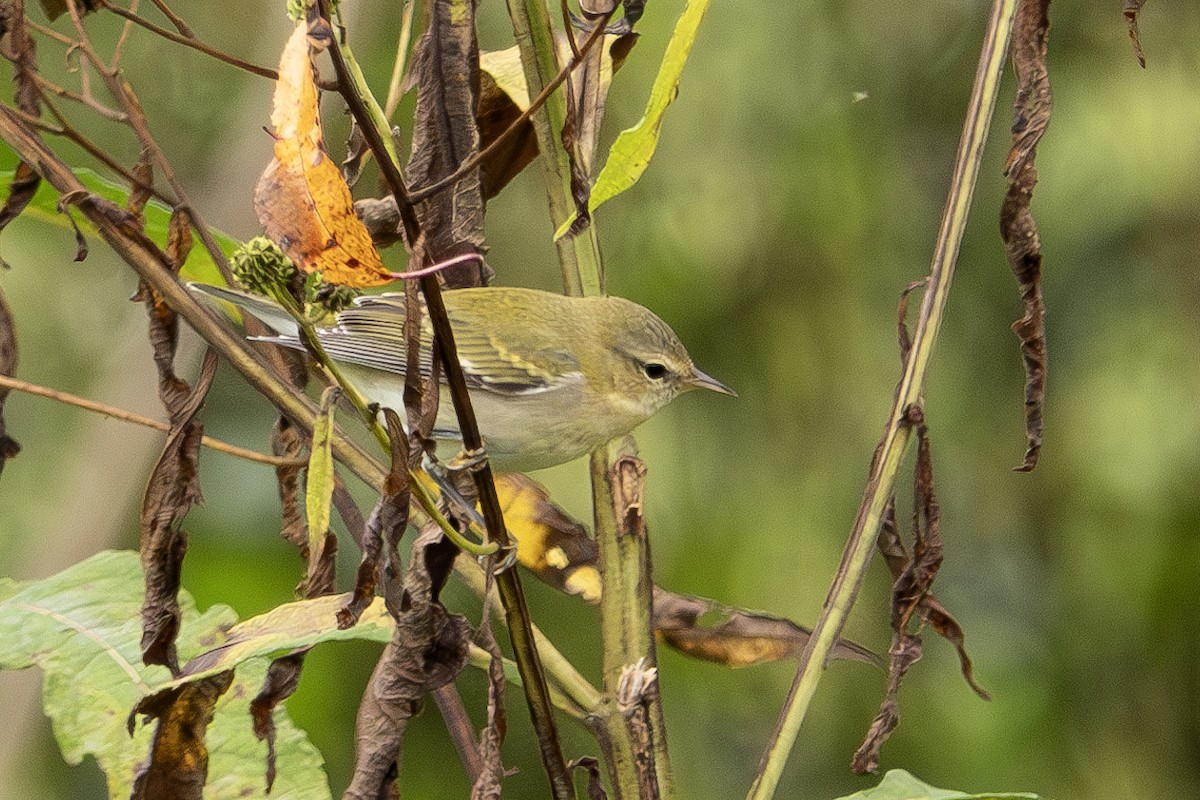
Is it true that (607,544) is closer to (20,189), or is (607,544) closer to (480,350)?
(20,189)

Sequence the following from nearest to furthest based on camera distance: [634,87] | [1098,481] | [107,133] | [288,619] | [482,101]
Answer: [288,619] → [482,101] → [1098,481] → [634,87] → [107,133]

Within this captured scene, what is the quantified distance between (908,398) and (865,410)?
6.72 ft

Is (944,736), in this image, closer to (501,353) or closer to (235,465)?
(501,353)

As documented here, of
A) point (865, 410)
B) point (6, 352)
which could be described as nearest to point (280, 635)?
point (6, 352)

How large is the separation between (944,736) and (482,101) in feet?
6.51

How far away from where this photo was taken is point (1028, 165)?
1.30 metres

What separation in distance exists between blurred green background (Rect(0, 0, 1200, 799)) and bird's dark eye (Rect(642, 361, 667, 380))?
558 mm

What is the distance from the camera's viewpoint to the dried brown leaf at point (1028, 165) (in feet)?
4.25

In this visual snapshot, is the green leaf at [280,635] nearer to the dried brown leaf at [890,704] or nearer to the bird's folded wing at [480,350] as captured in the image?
the dried brown leaf at [890,704]

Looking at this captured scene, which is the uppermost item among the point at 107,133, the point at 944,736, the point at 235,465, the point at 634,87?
the point at 634,87

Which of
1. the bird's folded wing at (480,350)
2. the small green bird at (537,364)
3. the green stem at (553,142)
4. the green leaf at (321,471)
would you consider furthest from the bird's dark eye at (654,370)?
the green leaf at (321,471)

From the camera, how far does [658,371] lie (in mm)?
2742

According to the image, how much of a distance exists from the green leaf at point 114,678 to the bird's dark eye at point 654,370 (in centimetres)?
132

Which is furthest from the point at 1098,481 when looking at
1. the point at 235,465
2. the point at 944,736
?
the point at 235,465
